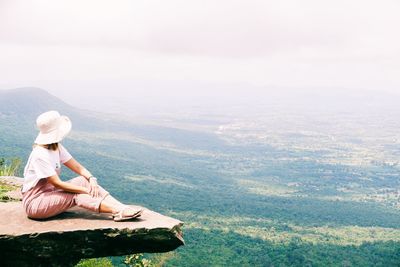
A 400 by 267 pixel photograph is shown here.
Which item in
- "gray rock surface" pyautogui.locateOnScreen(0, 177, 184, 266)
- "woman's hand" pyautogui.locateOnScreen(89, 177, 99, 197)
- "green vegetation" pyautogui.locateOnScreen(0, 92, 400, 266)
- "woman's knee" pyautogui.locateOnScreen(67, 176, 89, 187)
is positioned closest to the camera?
"gray rock surface" pyautogui.locateOnScreen(0, 177, 184, 266)

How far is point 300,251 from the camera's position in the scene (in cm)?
5838

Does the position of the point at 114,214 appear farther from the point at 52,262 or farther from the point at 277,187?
the point at 277,187

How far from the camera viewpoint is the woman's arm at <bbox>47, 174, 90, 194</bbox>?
8680 mm

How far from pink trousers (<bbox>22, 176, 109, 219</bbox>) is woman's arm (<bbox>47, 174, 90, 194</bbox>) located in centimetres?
9

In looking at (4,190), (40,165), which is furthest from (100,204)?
(4,190)

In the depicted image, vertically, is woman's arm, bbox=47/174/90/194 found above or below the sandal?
above

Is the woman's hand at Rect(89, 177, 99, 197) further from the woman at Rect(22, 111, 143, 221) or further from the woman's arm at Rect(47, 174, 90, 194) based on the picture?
the woman's arm at Rect(47, 174, 90, 194)

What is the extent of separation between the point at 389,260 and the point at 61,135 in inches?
2066

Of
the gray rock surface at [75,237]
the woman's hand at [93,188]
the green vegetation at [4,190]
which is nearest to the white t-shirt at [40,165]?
the woman's hand at [93,188]

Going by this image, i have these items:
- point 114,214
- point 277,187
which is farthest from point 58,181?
point 277,187

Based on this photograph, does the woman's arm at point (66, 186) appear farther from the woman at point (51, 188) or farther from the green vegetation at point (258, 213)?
the green vegetation at point (258, 213)

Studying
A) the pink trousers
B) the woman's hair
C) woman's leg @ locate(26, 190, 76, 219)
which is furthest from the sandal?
the woman's hair

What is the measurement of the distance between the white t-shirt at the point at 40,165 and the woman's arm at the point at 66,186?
3.9 inches

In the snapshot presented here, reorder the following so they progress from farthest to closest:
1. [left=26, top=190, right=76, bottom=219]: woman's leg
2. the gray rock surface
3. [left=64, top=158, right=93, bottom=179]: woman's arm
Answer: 1. [left=64, top=158, right=93, bottom=179]: woman's arm
2. [left=26, top=190, right=76, bottom=219]: woman's leg
3. the gray rock surface
